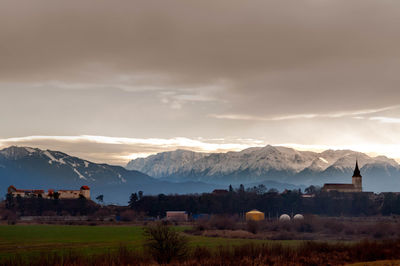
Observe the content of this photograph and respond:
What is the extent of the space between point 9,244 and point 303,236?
63981 millimetres

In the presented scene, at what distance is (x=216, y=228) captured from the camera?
14762 cm

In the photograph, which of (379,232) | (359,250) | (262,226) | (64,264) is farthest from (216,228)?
(64,264)

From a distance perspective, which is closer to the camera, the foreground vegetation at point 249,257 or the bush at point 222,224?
the foreground vegetation at point 249,257

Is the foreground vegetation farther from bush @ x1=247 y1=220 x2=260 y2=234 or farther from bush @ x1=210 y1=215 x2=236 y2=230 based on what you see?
bush @ x1=210 y1=215 x2=236 y2=230

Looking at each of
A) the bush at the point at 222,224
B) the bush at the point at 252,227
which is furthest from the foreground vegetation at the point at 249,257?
the bush at the point at 222,224

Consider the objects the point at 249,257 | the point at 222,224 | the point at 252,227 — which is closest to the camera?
the point at 249,257

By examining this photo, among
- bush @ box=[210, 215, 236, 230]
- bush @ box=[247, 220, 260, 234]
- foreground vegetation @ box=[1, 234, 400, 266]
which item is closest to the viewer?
foreground vegetation @ box=[1, 234, 400, 266]

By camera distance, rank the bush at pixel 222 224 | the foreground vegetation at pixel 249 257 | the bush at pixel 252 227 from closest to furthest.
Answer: the foreground vegetation at pixel 249 257 < the bush at pixel 252 227 < the bush at pixel 222 224

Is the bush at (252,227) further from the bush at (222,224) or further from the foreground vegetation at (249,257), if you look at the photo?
the foreground vegetation at (249,257)

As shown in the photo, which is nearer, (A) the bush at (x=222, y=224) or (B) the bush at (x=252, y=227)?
(B) the bush at (x=252, y=227)

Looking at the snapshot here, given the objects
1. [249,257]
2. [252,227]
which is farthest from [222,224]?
[249,257]

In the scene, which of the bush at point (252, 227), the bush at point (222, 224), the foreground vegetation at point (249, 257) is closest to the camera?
the foreground vegetation at point (249, 257)

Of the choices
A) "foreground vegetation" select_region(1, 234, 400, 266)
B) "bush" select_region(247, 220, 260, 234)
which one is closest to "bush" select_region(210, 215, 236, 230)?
"bush" select_region(247, 220, 260, 234)

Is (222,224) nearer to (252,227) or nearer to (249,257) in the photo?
(252,227)
